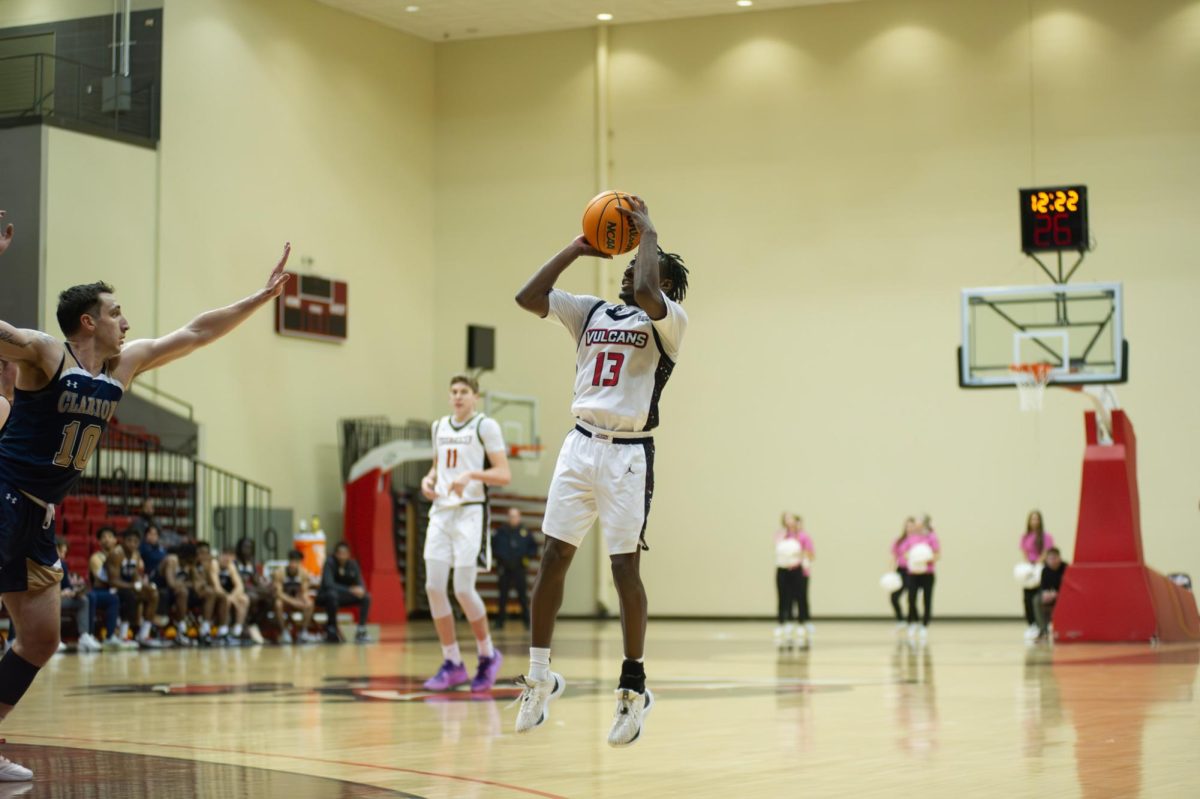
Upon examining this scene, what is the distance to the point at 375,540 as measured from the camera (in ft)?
84.2

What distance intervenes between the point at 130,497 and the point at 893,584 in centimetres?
1121

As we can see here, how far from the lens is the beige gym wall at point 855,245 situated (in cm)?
2617

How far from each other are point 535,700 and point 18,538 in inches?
94.2

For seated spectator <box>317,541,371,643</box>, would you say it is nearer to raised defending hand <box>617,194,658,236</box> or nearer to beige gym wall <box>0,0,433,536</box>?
beige gym wall <box>0,0,433,536</box>

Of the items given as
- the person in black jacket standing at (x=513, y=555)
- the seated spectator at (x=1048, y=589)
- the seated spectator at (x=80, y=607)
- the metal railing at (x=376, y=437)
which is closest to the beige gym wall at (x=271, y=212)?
the metal railing at (x=376, y=437)

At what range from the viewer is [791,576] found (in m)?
20.0

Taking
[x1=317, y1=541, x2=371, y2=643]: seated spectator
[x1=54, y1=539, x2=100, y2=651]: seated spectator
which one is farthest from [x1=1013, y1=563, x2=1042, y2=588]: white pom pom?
[x1=54, y1=539, x2=100, y2=651]: seated spectator

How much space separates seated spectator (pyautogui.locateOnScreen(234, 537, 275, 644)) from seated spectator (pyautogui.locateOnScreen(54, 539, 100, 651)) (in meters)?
2.52

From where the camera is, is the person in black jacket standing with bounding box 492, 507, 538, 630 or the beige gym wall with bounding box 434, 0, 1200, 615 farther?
the beige gym wall with bounding box 434, 0, 1200, 615

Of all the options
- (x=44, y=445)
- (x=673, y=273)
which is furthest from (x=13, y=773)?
(x=673, y=273)

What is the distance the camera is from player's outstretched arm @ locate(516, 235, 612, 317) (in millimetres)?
6922

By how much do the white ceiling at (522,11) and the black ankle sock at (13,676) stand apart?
76.6ft

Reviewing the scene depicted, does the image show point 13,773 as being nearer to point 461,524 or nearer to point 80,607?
point 461,524

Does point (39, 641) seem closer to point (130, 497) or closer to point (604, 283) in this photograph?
point (130, 497)
